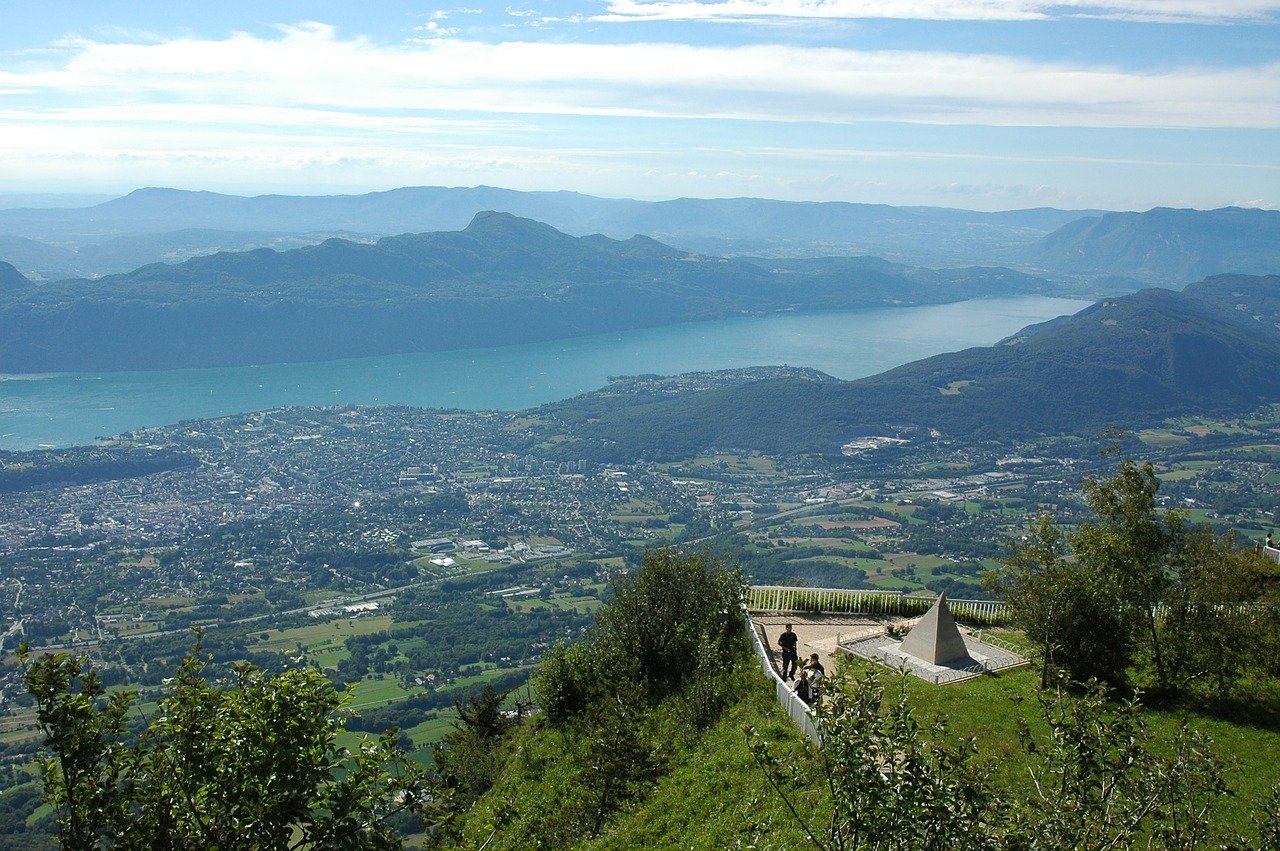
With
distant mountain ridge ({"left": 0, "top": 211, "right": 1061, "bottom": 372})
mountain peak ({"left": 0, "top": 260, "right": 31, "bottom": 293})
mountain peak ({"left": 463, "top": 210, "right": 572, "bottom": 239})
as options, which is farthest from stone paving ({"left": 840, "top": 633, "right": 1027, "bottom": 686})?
mountain peak ({"left": 463, "top": 210, "right": 572, "bottom": 239})

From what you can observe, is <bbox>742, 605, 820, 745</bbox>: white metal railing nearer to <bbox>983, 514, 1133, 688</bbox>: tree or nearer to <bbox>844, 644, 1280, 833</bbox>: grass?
<bbox>844, 644, 1280, 833</bbox>: grass

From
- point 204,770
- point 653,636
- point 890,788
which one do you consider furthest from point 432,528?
point 890,788

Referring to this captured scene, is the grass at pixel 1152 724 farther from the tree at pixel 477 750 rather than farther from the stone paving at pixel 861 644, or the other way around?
the tree at pixel 477 750

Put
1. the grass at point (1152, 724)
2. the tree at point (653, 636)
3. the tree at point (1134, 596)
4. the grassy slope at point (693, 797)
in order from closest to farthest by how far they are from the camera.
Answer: the grass at point (1152, 724)
the grassy slope at point (693, 797)
the tree at point (1134, 596)
the tree at point (653, 636)

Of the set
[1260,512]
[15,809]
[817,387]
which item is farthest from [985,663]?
[817,387]

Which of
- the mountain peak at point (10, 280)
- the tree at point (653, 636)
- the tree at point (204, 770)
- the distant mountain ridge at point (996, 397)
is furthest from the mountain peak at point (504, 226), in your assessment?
the tree at point (204, 770)

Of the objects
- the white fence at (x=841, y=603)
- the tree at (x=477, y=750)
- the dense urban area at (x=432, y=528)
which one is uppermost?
the white fence at (x=841, y=603)
